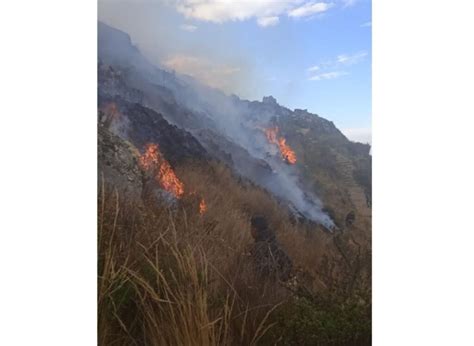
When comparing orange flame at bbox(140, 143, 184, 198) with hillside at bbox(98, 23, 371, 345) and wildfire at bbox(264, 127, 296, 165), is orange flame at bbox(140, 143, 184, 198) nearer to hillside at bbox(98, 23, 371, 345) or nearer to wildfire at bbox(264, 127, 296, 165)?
hillside at bbox(98, 23, 371, 345)

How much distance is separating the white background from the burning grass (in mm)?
104

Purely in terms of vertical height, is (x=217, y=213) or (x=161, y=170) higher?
(x=161, y=170)

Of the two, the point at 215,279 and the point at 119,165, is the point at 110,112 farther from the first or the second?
the point at 215,279

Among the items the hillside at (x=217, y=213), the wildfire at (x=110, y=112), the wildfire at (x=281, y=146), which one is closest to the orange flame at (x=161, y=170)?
the hillside at (x=217, y=213)

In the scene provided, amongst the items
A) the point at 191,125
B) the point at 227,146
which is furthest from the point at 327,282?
the point at 191,125

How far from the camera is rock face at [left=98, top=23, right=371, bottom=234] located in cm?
239

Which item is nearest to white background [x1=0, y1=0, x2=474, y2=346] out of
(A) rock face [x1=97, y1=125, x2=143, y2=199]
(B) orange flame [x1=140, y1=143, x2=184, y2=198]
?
(A) rock face [x1=97, y1=125, x2=143, y2=199]

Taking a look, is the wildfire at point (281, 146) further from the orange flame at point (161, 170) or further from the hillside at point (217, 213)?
the orange flame at point (161, 170)

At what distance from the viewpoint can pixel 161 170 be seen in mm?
2438

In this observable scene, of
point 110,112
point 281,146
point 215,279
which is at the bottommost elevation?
point 215,279
